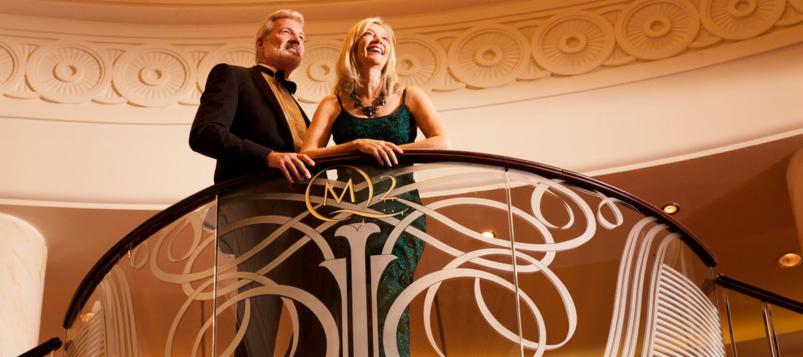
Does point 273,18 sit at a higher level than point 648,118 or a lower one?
lower

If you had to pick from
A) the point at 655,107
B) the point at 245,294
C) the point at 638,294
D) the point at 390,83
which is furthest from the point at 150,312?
the point at 655,107

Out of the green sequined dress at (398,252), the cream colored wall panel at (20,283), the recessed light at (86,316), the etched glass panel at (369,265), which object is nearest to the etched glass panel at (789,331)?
the cream colored wall panel at (20,283)

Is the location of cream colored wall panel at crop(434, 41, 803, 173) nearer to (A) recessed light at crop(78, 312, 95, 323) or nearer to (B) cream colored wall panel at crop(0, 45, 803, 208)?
(B) cream colored wall panel at crop(0, 45, 803, 208)

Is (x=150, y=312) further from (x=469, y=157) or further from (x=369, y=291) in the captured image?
(x=469, y=157)

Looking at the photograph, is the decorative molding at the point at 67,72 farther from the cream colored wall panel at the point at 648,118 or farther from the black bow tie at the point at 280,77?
the black bow tie at the point at 280,77

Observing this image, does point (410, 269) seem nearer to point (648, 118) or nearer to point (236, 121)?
point (236, 121)

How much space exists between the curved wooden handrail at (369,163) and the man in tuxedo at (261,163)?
94mm

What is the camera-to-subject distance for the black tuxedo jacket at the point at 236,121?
5.55 meters

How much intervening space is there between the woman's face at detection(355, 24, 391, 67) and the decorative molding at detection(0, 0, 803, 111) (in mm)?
3691

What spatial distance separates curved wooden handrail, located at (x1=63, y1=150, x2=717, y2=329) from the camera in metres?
5.27

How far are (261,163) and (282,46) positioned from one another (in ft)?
2.99

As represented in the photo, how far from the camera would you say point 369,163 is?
5.27m

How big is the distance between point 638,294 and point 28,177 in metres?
5.10

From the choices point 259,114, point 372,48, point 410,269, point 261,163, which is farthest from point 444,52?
point 410,269
